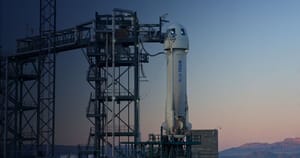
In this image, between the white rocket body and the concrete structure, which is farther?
the concrete structure

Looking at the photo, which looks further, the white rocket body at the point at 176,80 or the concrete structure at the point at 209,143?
the concrete structure at the point at 209,143

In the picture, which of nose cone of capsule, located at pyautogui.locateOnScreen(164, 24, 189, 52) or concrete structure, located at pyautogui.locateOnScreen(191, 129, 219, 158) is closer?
nose cone of capsule, located at pyautogui.locateOnScreen(164, 24, 189, 52)

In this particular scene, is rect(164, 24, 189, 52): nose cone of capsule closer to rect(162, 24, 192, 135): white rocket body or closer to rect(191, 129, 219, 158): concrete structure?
rect(162, 24, 192, 135): white rocket body

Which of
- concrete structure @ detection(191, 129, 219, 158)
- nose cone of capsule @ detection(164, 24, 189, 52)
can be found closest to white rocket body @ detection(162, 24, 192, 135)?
nose cone of capsule @ detection(164, 24, 189, 52)

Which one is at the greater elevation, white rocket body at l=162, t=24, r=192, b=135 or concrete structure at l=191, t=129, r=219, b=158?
white rocket body at l=162, t=24, r=192, b=135

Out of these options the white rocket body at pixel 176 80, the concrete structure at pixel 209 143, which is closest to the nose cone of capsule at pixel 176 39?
the white rocket body at pixel 176 80

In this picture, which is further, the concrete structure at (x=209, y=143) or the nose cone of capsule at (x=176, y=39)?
the concrete structure at (x=209, y=143)

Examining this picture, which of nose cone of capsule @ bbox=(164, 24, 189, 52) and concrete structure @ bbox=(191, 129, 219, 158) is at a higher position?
nose cone of capsule @ bbox=(164, 24, 189, 52)

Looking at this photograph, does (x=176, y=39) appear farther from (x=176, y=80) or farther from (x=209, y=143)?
(x=209, y=143)

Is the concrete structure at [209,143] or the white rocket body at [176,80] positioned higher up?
the white rocket body at [176,80]

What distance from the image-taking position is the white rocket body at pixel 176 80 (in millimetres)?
66062

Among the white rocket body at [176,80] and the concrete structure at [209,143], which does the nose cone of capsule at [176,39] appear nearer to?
the white rocket body at [176,80]

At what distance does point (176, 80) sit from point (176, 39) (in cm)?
468

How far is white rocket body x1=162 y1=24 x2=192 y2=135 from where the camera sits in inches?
2601
